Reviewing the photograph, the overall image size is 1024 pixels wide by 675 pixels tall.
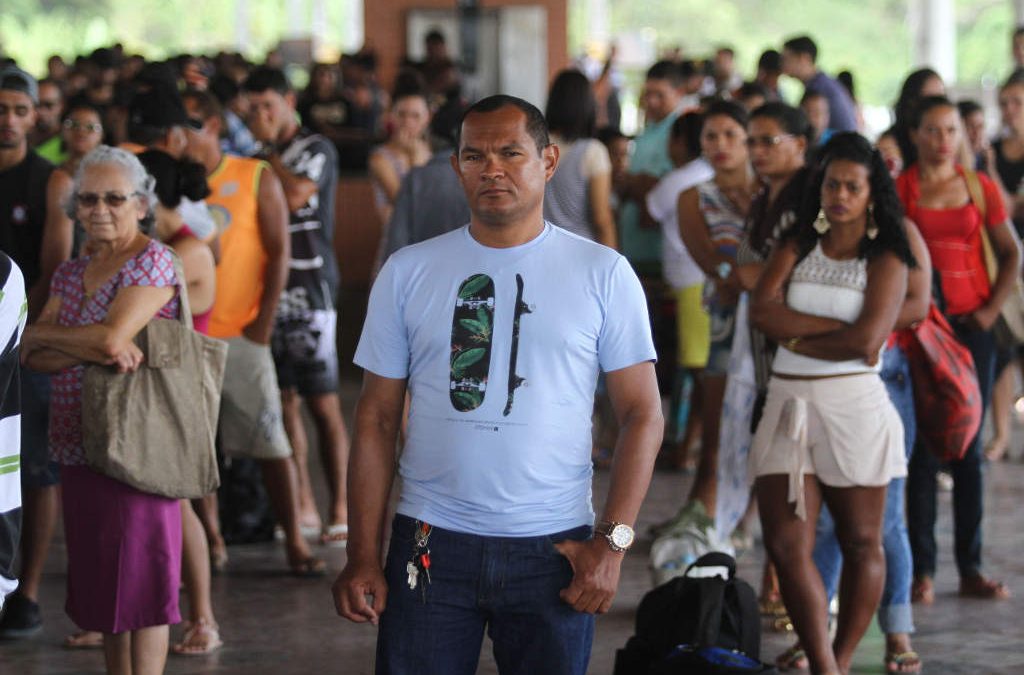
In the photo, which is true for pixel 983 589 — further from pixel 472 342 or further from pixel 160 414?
pixel 472 342

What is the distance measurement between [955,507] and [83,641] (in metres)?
3.26

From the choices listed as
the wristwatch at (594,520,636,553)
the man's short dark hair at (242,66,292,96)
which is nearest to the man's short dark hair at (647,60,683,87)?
the man's short dark hair at (242,66,292,96)

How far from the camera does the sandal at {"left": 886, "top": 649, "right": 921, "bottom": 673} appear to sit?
5062 millimetres

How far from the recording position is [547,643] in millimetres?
3068

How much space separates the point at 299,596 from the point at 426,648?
2.96m

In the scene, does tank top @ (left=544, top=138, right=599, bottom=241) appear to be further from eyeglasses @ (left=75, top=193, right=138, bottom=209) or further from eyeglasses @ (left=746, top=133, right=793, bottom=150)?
eyeglasses @ (left=75, top=193, right=138, bottom=209)

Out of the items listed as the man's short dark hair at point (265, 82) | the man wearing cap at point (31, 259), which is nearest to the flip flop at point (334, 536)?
the man wearing cap at point (31, 259)

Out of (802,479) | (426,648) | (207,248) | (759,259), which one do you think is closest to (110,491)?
(207,248)

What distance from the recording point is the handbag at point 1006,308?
5.90 m

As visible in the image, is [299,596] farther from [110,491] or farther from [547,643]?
[547,643]

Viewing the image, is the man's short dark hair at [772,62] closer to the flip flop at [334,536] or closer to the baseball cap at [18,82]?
the flip flop at [334,536]

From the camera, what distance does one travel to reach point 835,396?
459 centimetres

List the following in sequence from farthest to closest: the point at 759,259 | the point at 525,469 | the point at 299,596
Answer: the point at 299,596
the point at 759,259
the point at 525,469

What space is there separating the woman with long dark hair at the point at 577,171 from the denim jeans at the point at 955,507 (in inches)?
62.7
